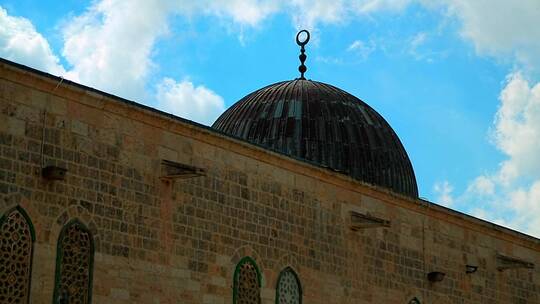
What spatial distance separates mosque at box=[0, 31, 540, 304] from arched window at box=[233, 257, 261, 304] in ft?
0.07

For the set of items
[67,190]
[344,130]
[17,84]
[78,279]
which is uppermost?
[344,130]

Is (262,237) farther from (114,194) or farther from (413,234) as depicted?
(413,234)

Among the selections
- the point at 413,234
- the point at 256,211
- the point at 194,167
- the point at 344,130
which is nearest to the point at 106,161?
the point at 194,167

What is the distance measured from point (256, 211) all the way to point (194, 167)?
159 centimetres

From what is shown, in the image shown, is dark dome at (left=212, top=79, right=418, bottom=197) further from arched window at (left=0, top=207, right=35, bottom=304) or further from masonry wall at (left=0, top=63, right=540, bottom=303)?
arched window at (left=0, top=207, right=35, bottom=304)

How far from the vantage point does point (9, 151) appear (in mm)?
11766

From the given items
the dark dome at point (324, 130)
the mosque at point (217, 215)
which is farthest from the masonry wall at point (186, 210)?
the dark dome at point (324, 130)

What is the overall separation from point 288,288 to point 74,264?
3.90 metres

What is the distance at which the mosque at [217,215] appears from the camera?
12008mm

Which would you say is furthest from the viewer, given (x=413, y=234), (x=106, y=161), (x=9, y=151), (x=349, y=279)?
(x=413, y=234)

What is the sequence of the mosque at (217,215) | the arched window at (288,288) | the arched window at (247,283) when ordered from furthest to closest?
the arched window at (288,288) < the arched window at (247,283) < the mosque at (217,215)

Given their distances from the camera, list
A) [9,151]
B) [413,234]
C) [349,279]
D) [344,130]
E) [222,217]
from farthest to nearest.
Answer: [344,130], [413,234], [349,279], [222,217], [9,151]

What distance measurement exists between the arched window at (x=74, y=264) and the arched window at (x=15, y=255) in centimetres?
38

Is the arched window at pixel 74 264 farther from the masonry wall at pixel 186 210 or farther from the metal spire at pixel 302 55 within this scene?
the metal spire at pixel 302 55
